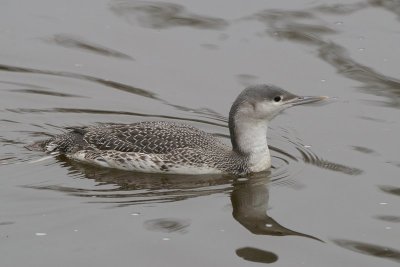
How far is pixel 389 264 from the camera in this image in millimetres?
9883

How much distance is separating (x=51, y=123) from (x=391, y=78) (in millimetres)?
4296

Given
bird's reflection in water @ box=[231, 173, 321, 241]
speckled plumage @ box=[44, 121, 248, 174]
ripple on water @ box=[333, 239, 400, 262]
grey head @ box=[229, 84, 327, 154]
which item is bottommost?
ripple on water @ box=[333, 239, 400, 262]

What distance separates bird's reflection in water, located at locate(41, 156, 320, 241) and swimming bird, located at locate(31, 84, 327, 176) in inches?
4.1

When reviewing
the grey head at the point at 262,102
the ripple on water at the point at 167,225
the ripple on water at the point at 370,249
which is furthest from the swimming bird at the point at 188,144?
the ripple on water at the point at 370,249

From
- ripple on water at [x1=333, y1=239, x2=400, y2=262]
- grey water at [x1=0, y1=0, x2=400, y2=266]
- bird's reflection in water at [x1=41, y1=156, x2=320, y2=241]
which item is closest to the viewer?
ripple on water at [x1=333, y1=239, x2=400, y2=262]

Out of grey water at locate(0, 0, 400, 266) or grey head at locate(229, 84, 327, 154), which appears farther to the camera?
grey head at locate(229, 84, 327, 154)

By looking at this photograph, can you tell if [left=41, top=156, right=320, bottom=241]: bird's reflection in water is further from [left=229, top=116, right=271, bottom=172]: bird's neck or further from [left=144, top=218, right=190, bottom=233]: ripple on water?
[left=144, top=218, right=190, bottom=233]: ripple on water

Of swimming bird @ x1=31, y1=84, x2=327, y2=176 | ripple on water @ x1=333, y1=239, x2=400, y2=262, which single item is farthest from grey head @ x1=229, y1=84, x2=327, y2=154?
ripple on water @ x1=333, y1=239, x2=400, y2=262

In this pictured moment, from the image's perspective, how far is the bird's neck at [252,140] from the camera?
12117 mm

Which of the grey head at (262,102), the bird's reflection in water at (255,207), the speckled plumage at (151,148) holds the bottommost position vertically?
the bird's reflection in water at (255,207)

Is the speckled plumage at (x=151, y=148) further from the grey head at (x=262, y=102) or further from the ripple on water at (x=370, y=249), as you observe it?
the ripple on water at (x=370, y=249)

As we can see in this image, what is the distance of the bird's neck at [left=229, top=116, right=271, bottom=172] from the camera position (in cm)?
1212

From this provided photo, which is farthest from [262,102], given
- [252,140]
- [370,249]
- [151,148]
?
[370,249]

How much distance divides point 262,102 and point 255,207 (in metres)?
1.35
